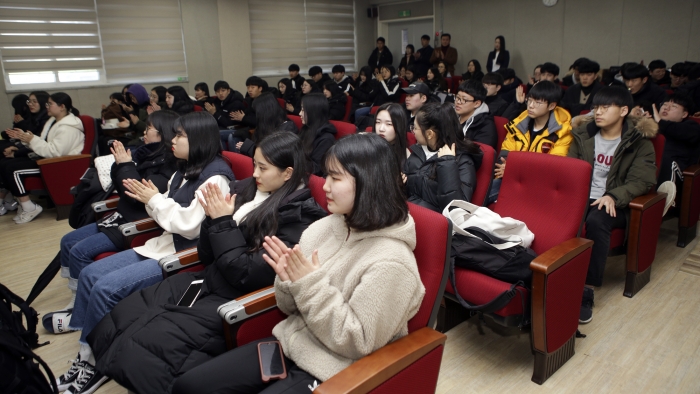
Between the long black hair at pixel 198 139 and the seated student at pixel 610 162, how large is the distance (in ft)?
6.73

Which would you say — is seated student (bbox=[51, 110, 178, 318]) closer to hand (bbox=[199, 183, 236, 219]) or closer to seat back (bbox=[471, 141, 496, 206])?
hand (bbox=[199, 183, 236, 219])

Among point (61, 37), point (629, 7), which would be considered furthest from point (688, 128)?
point (61, 37)

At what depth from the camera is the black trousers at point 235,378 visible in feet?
4.37

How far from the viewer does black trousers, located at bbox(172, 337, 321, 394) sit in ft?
4.37

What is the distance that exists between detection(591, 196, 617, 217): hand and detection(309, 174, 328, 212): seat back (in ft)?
5.17

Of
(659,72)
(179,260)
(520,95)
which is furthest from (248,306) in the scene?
(659,72)

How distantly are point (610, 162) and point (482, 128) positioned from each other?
2.89ft

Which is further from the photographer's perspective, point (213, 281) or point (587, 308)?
point (587, 308)

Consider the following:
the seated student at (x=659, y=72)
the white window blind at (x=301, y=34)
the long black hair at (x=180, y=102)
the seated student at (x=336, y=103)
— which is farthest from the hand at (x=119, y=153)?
the white window blind at (x=301, y=34)

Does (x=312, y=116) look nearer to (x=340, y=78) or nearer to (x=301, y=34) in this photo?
(x=340, y=78)

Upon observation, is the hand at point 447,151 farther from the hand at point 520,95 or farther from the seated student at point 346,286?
the hand at point 520,95

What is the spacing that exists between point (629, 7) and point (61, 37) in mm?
9108

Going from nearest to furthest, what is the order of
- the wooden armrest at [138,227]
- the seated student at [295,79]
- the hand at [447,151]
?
the wooden armrest at [138,227] < the hand at [447,151] < the seated student at [295,79]

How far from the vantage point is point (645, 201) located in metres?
2.54
